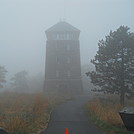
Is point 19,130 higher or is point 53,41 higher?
point 53,41

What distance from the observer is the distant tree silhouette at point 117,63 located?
23642mm

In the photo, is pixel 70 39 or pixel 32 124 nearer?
pixel 32 124

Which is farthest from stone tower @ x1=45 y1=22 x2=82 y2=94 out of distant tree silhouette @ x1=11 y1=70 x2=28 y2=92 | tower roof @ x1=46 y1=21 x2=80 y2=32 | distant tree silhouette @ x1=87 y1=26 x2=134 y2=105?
distant tree silhouette @ x1=87 y1=26 x2=134 y2=105

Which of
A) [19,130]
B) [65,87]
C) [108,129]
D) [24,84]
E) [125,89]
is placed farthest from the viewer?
[24,84]

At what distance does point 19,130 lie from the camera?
9.30 meters

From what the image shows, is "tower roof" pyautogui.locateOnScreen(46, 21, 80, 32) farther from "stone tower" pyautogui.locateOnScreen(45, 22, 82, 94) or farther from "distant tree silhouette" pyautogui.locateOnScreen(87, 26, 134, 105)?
"distant tree silhouette" pyautogui.locateOnScreen(87, 26, 134, 105)

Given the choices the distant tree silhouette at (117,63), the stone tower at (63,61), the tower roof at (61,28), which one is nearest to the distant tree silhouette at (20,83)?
the stone tower at (63,61)

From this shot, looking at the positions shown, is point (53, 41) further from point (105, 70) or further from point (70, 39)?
point (105, 70)

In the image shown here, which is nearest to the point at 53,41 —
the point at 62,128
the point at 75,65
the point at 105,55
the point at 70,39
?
the point at 70,39

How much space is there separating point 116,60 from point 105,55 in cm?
147

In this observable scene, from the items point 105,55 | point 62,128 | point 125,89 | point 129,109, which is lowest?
point 62,128

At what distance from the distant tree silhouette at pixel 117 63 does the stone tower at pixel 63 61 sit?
838 inches

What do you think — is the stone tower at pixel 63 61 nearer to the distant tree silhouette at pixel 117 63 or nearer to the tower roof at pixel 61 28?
the tower roof at pixel 61 28

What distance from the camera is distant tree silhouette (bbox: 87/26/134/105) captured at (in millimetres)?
23642
